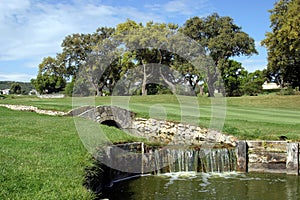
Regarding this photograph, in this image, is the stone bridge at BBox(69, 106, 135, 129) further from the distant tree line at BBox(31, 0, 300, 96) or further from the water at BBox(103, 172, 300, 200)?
the distant tree line at BBox(31, 0, 300, 96)

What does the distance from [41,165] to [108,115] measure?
37.9 ft

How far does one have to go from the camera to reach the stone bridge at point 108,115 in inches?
715

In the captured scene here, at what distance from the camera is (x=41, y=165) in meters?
7.31

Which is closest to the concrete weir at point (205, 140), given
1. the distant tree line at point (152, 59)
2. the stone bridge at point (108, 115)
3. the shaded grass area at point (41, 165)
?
the stone bridge at point (108, 115)

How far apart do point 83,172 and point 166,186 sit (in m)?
3.24

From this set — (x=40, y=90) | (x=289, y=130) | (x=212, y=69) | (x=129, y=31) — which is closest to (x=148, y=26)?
(x=129, y=31)

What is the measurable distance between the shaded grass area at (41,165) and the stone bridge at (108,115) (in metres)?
6.39

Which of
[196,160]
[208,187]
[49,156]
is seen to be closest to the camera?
[49,156]

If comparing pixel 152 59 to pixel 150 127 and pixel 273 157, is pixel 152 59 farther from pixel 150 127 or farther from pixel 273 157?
pixel 273 157

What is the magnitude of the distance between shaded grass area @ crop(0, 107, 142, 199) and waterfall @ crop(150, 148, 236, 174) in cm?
301

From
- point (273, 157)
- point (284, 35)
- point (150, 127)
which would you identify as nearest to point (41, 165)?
point (273, 157)

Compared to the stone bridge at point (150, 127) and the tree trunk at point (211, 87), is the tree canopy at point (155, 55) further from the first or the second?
the stone bridge at point (150, 127)

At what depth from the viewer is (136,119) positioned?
19906mm

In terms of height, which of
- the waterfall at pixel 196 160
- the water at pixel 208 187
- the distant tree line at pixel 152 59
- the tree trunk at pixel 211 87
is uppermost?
the distant tree line at pixel 152 59
